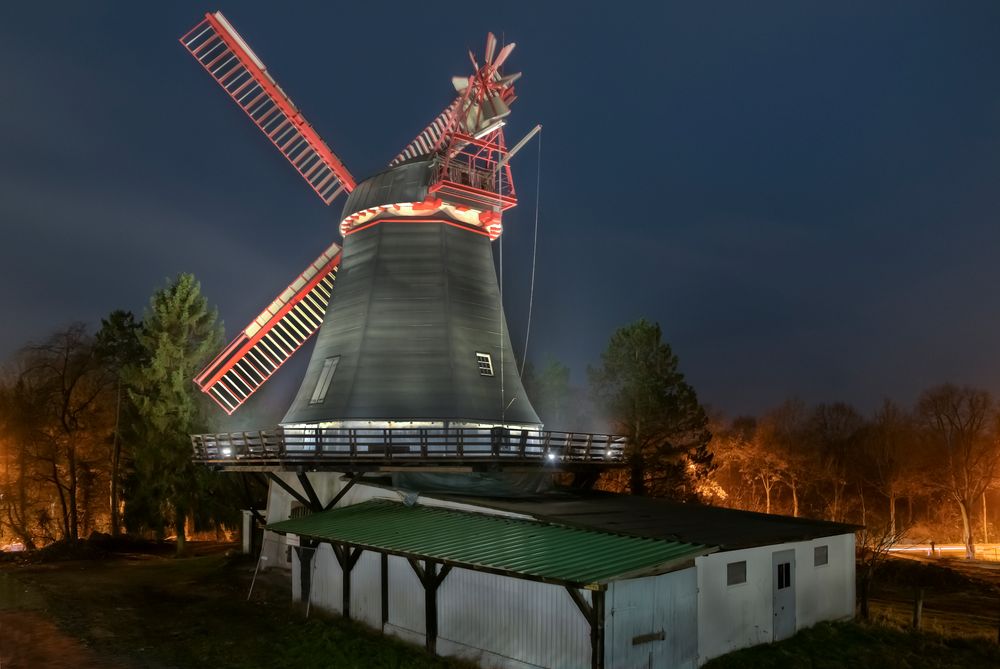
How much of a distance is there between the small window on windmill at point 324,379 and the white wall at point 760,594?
13.5 m

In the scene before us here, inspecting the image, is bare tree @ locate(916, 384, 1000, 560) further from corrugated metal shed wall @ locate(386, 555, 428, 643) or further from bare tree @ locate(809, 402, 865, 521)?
corrugated metal shed wall @ locate(386, 555, 428, 643)

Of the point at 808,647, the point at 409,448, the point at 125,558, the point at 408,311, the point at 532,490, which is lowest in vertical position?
the point at 125,558

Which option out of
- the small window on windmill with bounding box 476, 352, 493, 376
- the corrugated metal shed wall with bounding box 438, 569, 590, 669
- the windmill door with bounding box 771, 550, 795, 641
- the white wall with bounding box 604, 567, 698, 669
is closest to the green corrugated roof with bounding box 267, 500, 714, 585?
the white wall with bounding box 604, 567, 698, 669

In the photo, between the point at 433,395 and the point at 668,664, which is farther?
the point at 433,395

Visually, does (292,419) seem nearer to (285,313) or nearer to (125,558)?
(285,313)

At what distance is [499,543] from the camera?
14203 mm

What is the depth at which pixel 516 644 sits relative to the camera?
1386 centimetres

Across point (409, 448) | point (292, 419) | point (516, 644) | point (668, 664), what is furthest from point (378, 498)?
point (668, 664)

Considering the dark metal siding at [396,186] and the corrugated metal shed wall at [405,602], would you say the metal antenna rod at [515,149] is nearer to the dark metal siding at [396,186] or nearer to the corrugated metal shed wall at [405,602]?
the dark metal siding at [396,186]

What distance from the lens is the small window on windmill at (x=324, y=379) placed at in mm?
23531

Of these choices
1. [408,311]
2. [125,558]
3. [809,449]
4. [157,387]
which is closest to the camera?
[408,311]

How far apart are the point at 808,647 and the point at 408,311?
580 inches

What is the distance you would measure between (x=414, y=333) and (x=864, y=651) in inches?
587

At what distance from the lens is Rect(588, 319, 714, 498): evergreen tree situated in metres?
32.8
